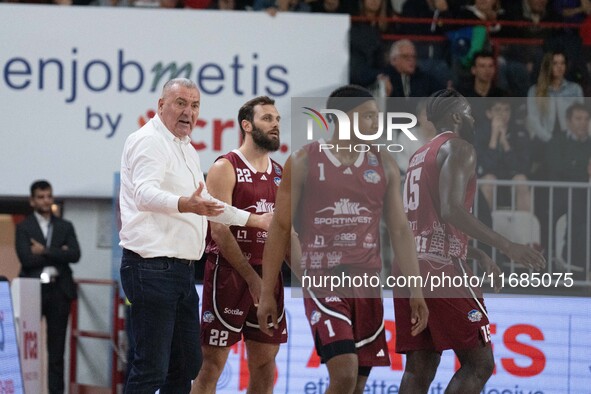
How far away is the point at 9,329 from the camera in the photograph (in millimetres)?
8719

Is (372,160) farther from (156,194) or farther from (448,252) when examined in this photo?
(156,194)

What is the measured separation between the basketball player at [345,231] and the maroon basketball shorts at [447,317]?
0.51 ft

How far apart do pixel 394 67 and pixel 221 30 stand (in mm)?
1948

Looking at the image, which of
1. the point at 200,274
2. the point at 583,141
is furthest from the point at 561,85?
the point at 200,274

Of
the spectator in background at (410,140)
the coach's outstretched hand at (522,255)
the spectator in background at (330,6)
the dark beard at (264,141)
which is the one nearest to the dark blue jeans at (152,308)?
the dark beard at (264,141)

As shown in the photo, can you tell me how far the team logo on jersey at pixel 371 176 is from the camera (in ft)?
23.5

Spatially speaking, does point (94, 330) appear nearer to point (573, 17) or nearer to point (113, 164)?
point (113, 164)

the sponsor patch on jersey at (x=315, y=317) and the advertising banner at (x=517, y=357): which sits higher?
the sponsor patch on jersey at (x=315, y=317)

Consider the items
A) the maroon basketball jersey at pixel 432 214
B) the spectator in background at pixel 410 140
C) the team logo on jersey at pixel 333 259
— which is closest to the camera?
the team logo on jersey at pixel 333 259

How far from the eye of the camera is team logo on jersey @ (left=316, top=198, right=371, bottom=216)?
710cm

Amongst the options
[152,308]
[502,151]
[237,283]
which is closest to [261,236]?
[237,283]

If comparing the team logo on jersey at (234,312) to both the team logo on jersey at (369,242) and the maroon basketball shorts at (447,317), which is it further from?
the team logo on jersey at (369,242)

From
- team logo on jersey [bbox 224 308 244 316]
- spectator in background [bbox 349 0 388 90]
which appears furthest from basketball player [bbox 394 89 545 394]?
spectator in background [bbox 349 0 388 90]

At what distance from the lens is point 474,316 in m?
7.33
